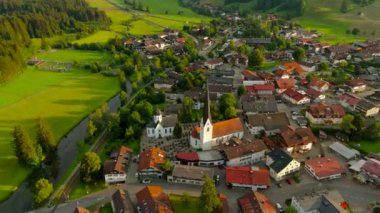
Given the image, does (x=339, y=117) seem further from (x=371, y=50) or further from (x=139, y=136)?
(x=371, y=50)

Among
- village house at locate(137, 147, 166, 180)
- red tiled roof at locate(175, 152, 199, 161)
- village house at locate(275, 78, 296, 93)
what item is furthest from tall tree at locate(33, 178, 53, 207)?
village house at locate(275, 78, 296, 93)

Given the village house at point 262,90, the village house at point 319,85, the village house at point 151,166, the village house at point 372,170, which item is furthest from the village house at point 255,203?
the village house at point 319,85

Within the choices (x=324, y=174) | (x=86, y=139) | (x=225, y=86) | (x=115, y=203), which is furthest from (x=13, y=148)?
(x=324, y=174)

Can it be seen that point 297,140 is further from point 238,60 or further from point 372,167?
point 238,60

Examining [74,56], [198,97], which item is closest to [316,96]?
[198,97]

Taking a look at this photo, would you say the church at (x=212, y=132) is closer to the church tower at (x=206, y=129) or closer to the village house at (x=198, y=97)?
the church tower at (x=206, y=129)
